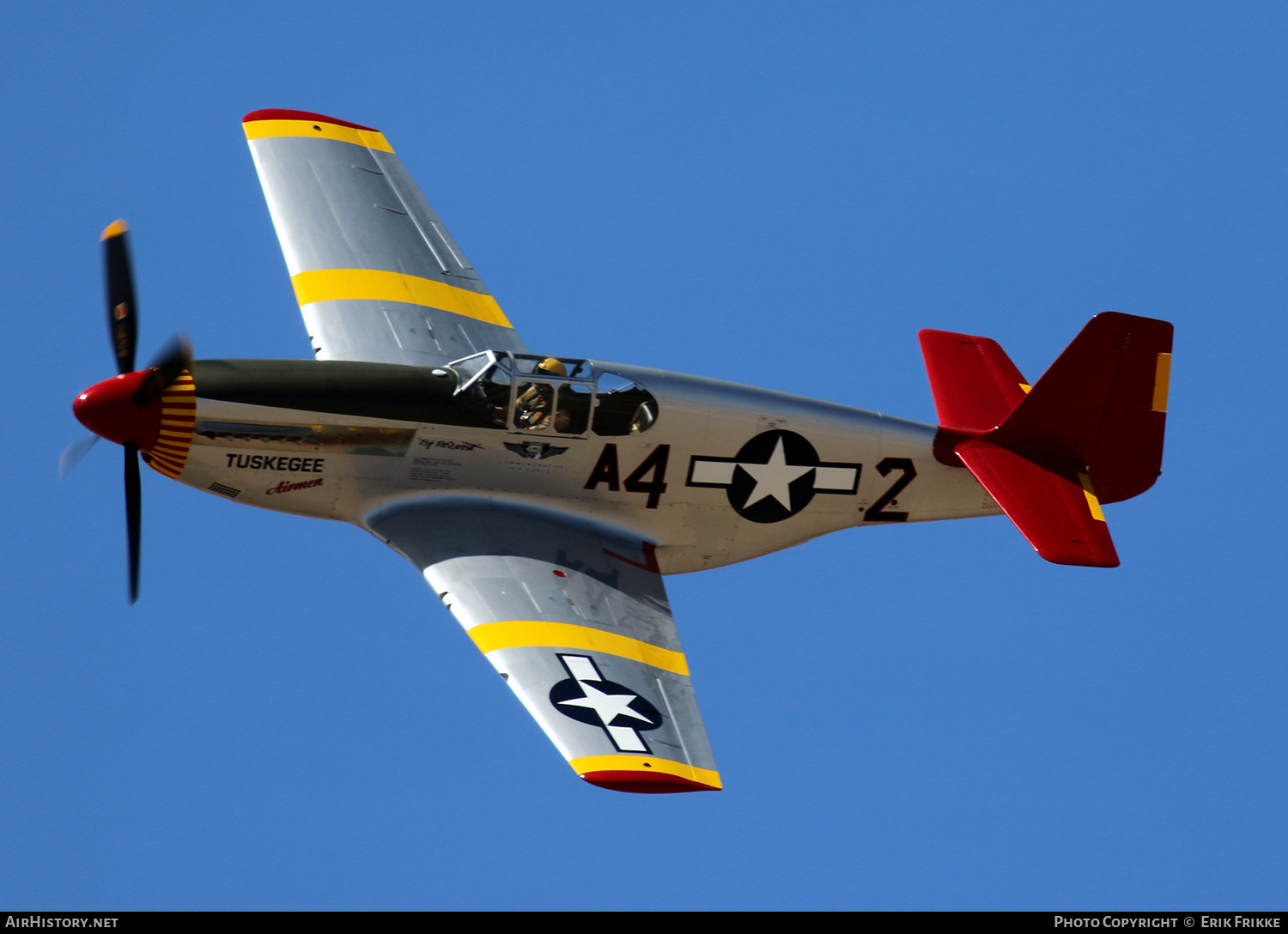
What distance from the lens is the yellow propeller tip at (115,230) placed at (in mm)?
14023

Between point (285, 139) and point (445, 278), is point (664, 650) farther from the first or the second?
point (285, 139)

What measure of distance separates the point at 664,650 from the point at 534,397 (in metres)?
2.40

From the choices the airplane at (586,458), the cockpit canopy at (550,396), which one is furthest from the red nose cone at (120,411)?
the cockpit canopy at (550,396)

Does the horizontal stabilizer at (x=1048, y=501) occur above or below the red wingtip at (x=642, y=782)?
above

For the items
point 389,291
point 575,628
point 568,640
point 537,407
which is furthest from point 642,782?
point 389,291

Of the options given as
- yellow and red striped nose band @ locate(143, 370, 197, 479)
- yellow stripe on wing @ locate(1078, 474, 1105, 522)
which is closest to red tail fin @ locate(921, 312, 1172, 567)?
yellow stripe on wing @ locate(1078, 474, 1105, 522)

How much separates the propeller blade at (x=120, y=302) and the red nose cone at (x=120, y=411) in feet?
0.81

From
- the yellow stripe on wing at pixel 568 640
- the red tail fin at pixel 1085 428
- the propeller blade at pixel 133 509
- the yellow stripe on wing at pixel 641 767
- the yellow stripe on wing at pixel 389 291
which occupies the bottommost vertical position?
the yellow stripe on wing at pixel 641 767

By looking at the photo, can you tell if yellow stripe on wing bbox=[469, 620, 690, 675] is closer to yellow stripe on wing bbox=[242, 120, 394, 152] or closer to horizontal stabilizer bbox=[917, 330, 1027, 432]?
horizontal stabilizer bbox=[917, 330, 1027, 432]

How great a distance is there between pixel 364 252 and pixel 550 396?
318 cm

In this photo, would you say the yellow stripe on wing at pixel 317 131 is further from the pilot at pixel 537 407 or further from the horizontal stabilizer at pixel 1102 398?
the horizontal stabilizer at pixel 1102 398

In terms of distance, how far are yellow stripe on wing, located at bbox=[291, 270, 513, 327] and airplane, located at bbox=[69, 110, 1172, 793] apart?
0.08ft

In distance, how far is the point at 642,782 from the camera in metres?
12.0

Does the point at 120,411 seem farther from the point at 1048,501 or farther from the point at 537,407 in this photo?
the point at 1048,501
